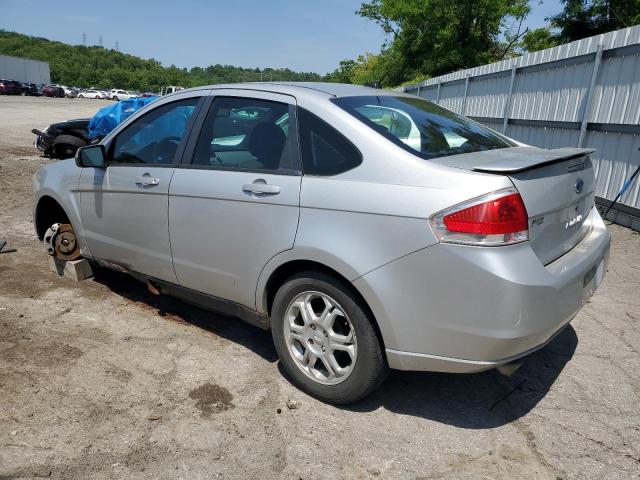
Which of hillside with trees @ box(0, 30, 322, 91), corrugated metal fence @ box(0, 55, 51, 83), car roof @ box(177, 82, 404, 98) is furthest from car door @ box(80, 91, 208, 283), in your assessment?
hillside with trees @ box(0, 30, 322, 91)

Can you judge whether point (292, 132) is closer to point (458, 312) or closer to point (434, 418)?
point (458, 312)

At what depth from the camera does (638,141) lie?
654 centimetres

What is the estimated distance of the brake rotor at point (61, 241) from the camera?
15.5 feet

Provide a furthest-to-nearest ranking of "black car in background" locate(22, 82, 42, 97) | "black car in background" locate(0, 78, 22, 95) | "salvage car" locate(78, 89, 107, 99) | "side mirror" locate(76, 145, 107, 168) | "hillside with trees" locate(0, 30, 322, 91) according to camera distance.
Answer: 1. "hillside with trees" locate(0, 30, 322, 91)
2. "salvage car" locate(78, 89, 107, 99)
3. "black car in background" locate(22, 82, 42, 97)
4. "black car in background" locate(0, 78, 22, 95)
5. "side mirror" locate(76, 145, 107, 168)

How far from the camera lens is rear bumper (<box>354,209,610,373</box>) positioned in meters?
2.35

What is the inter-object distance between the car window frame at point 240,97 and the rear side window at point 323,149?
4cm

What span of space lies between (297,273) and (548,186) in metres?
1.39

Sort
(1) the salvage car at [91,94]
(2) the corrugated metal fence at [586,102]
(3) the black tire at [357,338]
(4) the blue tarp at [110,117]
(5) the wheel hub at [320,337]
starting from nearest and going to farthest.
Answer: (3) the black tire at [357,338] < (5) the wheel hub at [320,337] < (2) the corrugated metal fence at [586,102] < (4) the blue tarp at [110,117] < (1) the salvage car at [91,94]

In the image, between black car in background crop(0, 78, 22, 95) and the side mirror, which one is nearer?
the side mirror

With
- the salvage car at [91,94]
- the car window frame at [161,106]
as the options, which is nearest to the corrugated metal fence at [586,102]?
the car window frame at [161,106]

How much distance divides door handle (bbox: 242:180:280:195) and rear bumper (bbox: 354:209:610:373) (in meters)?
0.75

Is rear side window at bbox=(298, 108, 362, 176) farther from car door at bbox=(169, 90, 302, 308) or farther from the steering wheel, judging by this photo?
the steering wheel

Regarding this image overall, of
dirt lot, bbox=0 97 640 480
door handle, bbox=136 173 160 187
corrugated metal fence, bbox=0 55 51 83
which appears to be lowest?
dirt lot, bbox=0 97 640 480

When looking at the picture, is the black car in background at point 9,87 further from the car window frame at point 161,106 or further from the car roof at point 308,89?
the car roof at point 308,89
